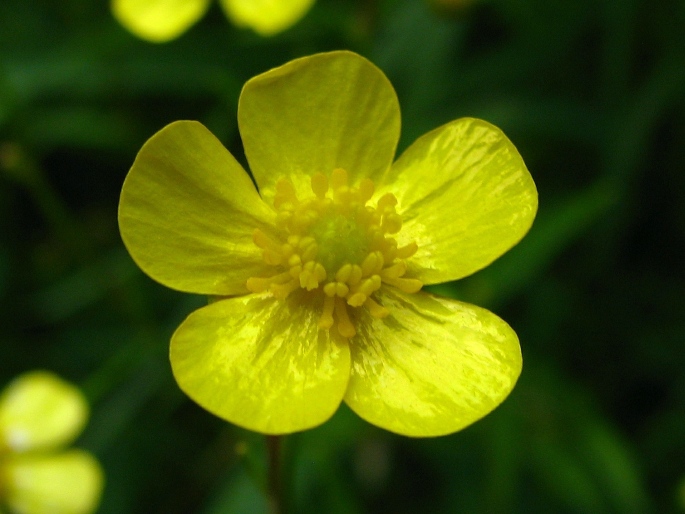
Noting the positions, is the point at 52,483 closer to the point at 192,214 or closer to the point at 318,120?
the point at 192,214

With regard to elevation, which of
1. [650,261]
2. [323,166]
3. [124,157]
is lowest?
[650,261]

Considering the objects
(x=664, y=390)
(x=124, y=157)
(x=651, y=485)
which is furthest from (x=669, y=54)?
(x=124, y=157)

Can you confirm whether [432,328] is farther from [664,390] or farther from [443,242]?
[664,390]

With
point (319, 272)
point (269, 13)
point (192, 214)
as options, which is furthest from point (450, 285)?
point (192, 214)

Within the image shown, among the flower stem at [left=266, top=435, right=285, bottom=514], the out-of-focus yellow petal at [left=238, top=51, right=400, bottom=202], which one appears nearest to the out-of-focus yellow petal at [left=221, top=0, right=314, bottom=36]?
the out-of-focus yellow petal at [left=238, top=51, right=400, bottom=202]

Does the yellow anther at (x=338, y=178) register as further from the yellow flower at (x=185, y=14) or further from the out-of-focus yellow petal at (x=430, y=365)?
the yellow flower at (x=185, y=14)

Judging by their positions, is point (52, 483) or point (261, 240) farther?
point (52, 483)

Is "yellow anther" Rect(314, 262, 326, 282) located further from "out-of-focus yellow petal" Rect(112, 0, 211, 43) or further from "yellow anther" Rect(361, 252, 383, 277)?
"out-of-focus yellow petal" Rect(112, 0, 211, 43)
